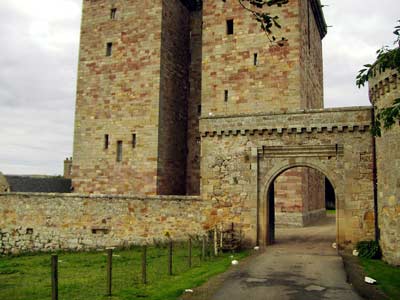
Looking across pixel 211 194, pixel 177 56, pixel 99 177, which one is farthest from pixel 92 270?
pixel 177 56

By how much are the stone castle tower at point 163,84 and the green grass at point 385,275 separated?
844cm

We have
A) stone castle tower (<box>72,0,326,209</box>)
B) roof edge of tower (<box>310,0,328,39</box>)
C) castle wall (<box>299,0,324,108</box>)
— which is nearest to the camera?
stone castle tower (<box>72,0,326,209</box>)

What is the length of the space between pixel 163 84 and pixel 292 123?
9.84 metres

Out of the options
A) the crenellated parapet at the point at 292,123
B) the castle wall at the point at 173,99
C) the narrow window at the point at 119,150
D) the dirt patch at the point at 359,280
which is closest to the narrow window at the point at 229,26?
the castle wall at the point at 173,99

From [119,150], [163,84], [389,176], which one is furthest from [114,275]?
[163,84]

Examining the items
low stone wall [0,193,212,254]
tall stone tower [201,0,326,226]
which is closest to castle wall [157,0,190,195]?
tall stone tower [201,0,326,226]

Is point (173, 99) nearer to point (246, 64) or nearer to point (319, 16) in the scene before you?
point (246, 64)

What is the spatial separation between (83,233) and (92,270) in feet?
18.4

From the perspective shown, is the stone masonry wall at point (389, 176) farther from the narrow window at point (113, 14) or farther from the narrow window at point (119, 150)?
the narrow window at point (113, 14)

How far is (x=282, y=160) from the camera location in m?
15.5

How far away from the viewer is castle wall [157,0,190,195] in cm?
2294

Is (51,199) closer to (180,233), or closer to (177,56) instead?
(180,233)

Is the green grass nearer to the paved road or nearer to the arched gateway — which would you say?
the paved road

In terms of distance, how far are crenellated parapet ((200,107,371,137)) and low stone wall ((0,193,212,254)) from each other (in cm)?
306
